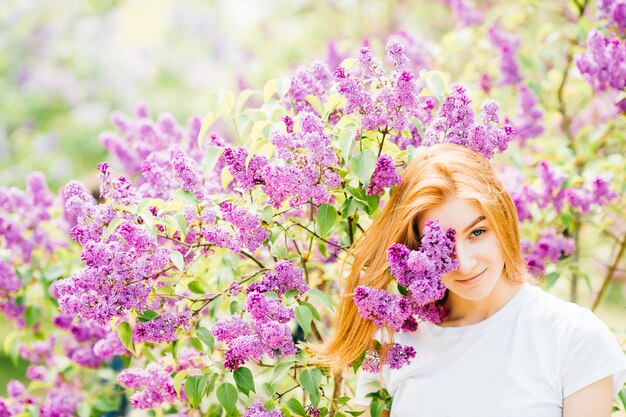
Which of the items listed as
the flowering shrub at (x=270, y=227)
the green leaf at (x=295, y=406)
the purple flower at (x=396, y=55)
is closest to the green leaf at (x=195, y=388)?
the flowering shrub at (x=270, y=227)

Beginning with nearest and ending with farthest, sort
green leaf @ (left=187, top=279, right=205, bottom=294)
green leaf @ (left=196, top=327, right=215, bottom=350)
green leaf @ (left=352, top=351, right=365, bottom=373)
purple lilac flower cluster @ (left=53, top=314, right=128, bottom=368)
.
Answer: green leaf @ (left=196, top=327, right=215, bottom=350) < green leaf @ (left=352, top=351, right=365, bottom=373) < green leaf @ (left=187, top=279, right=205, bottom=294) < purple lilac flower cluster @ (left=53, top=314, right=128, bottom=368)

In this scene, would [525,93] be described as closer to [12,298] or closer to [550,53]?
[550,53]

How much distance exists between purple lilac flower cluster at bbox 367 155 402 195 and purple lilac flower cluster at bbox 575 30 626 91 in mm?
1049

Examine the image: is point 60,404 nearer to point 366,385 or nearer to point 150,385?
point 150,385

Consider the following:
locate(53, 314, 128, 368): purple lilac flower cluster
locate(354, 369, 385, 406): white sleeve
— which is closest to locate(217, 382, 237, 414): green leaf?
locate(354, 369, 385, 406): white sleeve

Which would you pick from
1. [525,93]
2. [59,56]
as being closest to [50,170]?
[59,56]

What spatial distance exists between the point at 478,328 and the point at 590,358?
1.00ft

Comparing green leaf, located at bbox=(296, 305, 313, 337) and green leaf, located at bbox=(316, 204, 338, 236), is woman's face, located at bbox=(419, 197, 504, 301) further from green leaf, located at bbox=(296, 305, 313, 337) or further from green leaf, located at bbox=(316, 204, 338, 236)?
green leaf, located at bbox=(296, 305, 313, 337)

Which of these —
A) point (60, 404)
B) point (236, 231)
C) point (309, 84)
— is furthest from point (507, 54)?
point (60, 404)

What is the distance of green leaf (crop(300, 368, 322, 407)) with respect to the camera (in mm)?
1811

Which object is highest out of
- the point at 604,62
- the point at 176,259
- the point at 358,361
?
the point at 604,62

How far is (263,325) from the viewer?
5.44 ft

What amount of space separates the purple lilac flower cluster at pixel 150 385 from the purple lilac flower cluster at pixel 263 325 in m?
0.33

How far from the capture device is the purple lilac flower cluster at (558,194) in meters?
2.58
